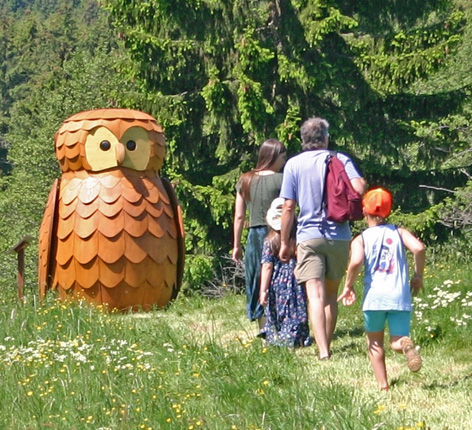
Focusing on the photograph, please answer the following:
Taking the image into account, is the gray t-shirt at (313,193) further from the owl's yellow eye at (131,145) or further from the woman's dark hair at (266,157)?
the owl's yellow eye at (131,145)

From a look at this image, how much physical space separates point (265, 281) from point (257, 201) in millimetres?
628

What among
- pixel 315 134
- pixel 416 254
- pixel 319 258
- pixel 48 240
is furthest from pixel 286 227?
pixel 48 240

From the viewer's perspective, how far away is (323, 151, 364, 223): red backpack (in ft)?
21.1

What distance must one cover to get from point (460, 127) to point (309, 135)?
12.3 metres

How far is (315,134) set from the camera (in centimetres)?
663

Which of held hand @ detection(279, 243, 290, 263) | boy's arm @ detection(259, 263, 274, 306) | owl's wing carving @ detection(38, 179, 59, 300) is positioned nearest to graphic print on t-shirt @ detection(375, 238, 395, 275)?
held hand @ detection(279, 243, 290, 263)

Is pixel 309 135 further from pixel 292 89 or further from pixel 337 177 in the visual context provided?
pixel 292 89

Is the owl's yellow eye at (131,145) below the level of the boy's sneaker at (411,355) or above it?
above

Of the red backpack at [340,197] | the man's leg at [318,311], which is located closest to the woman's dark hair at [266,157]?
the red backpack at [340,197]

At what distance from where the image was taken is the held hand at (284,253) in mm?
6923

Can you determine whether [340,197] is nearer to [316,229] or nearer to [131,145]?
[316,229]

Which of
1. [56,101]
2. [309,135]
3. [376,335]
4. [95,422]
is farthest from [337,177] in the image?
[56,101]

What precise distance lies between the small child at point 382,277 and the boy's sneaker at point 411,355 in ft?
0.37

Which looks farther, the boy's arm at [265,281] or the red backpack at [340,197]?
the boy's arm at [265,281]
